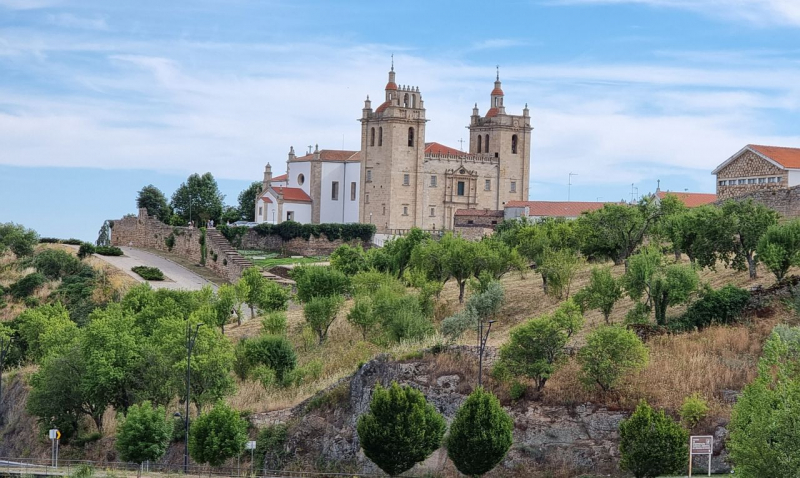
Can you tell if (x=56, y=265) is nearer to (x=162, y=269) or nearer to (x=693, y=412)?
(x=162, y=269)

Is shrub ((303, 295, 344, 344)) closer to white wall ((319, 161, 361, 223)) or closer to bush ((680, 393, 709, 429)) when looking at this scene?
bush ((680, 393, 709, 429))

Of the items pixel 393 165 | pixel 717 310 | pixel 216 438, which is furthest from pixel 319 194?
pixel 216 438

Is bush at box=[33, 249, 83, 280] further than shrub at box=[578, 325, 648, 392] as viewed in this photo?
Yes

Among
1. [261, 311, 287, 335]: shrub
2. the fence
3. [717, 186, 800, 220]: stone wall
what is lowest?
the fence

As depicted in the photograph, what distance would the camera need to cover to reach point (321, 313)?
151 ft

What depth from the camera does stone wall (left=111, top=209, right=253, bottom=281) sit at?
69188 millimetres

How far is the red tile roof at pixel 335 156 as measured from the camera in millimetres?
85875

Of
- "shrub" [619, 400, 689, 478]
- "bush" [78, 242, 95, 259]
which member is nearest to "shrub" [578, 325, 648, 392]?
"shrub" [619, 400, 689, 478]

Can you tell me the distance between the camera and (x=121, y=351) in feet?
128

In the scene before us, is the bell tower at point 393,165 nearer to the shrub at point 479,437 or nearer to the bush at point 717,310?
the bush at point 717,310

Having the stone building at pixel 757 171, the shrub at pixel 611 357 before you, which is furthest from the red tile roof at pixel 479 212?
the shrub at pixel 611 357

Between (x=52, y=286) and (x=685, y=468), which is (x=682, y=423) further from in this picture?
(x=52, y=286)

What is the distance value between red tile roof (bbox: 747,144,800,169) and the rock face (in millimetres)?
18370

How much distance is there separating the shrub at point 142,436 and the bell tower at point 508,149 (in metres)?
55.4
